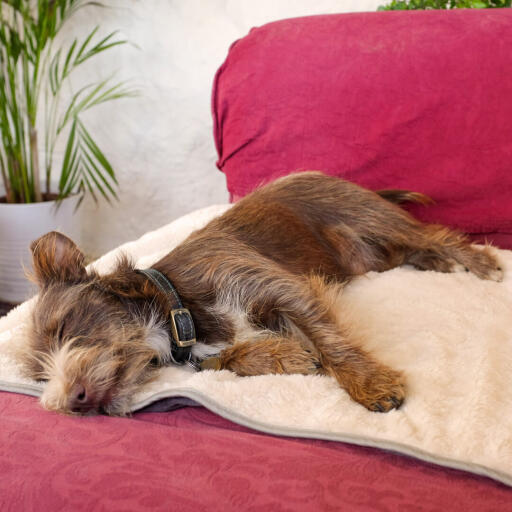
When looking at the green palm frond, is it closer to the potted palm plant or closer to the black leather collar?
the potted palm plant

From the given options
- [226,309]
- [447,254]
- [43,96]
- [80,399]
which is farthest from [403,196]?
[43,96]

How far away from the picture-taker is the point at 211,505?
1.25 metres

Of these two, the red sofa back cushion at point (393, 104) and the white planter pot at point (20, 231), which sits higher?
the red sofa back cushion at point (393, 104)

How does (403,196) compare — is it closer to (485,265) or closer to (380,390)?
(485,265)

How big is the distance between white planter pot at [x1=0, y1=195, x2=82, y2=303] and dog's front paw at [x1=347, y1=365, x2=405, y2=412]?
9.28 feet

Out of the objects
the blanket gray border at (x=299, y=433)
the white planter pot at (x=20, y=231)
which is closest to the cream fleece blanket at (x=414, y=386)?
the blanket gray border at (x=299, y=433)

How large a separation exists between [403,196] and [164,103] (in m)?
2.25

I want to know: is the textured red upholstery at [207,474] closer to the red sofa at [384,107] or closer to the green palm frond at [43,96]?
the red sofa at [384,107]

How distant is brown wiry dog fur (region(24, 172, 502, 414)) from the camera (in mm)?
1865

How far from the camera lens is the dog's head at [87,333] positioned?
1.83m

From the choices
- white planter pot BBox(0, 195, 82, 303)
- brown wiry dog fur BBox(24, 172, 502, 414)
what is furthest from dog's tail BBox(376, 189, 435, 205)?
white planter pot BBox(0, 195, 82, 303)

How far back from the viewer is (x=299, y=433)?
5.20ft

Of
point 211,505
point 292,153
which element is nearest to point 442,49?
point 292,153

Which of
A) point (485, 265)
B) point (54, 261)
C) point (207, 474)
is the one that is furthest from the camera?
point (485, 265)
